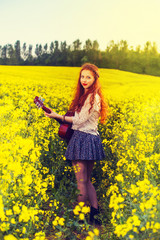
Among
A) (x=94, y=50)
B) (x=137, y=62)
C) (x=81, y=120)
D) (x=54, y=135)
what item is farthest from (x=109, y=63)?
(x=81, y=120)

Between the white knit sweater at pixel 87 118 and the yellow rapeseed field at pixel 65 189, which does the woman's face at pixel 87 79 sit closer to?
the white knit sweater at pixel 87 118

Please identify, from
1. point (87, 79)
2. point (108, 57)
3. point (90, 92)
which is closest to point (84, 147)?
point (90, 92)

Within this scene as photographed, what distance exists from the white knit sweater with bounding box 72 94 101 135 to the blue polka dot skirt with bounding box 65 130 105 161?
0.07m

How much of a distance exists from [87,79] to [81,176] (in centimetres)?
118

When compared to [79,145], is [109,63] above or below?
above

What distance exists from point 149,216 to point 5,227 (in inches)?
44.4

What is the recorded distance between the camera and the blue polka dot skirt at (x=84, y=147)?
307cm

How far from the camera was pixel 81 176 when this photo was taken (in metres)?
3.16

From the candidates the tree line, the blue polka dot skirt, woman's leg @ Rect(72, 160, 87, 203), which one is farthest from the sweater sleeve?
the tree line

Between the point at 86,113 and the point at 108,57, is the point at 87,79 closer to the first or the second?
the point at 86,113

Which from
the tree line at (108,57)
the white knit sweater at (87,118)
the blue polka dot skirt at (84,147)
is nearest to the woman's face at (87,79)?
the white knit sweater at (87,118)

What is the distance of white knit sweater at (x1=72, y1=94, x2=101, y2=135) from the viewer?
3051 mm

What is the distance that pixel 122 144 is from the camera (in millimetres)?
4438

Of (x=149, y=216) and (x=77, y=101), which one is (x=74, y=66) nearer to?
(x=77, y=101)
